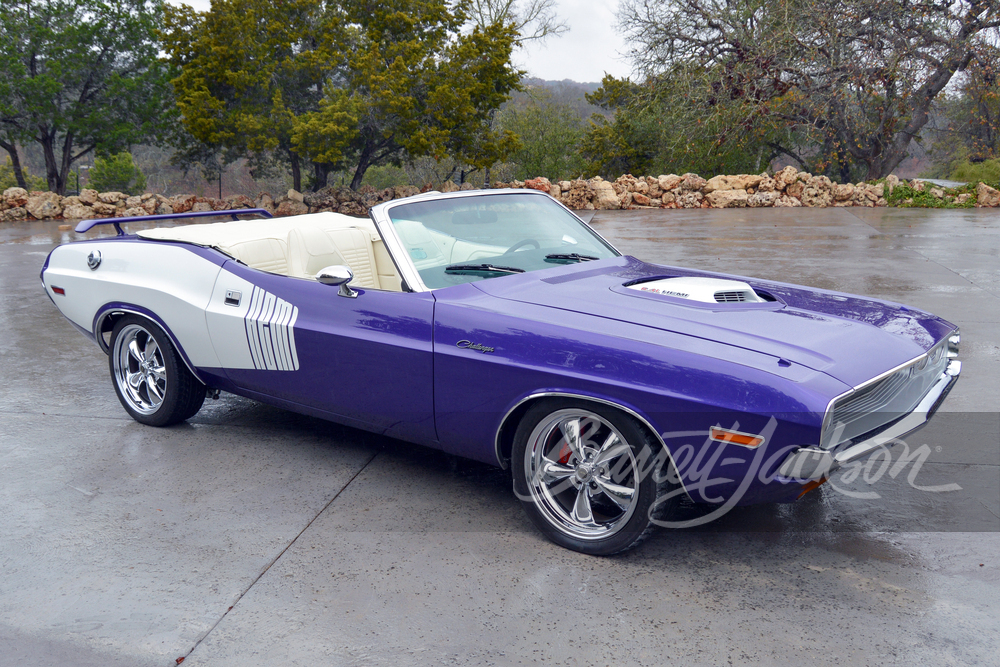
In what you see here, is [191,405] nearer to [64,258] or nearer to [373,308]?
[64,258]

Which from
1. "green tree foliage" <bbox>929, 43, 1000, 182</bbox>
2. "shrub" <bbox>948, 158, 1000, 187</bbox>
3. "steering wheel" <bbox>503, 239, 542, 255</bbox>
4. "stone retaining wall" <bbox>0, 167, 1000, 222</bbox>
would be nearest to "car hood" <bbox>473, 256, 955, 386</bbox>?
"steering wheel" <bbox>503, 239, 542, 255</bbox>

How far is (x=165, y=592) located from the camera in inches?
111

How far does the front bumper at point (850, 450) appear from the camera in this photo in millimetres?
2521

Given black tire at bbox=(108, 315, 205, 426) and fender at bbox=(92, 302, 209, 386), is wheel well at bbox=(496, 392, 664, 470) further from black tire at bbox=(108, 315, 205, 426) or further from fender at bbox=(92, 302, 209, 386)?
black tire at bbox=(108, 315, 205, 426)

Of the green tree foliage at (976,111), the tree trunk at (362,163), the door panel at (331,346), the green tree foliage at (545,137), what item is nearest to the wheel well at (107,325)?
the door panel at (331,346)

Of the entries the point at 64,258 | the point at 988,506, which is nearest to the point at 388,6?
the point at 64,258


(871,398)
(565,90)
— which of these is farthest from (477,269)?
(565,90)

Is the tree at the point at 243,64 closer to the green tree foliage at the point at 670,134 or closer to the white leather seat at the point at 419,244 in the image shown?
the green tree foliage at the point at 670,134

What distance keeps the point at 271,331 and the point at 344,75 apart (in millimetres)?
23542

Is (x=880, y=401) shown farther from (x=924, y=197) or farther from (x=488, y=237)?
(x=924, y=197)

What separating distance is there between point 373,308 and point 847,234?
11947mm

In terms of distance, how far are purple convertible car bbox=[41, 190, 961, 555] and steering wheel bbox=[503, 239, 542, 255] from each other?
0.03m

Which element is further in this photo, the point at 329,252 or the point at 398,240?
the point at 329,252

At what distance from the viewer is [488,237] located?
3910mm
